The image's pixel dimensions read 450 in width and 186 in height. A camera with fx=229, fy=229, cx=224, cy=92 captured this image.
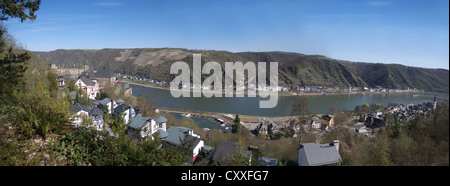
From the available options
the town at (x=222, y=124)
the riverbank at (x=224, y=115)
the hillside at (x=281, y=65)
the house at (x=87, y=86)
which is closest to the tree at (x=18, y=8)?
the town at (x=222, y=124)

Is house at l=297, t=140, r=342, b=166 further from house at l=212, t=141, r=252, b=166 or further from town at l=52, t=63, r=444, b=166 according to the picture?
house at l=212, t=141, r=252, b=166

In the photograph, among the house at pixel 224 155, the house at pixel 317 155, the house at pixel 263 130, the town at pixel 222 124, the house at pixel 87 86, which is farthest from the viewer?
the house at pixel 263 130

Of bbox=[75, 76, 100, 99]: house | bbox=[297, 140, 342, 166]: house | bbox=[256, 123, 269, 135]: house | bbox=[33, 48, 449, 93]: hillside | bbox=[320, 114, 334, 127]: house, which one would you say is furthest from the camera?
bbox=[33, 48, 449, 93]: hillside

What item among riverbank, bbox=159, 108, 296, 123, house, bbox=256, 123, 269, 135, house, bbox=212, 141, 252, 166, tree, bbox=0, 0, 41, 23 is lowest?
house, bbox=256, 123, 269, 135

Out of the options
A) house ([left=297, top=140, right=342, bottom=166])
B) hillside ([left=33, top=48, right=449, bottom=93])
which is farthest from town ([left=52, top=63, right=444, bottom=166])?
hillside ([left=33, top=48, right=449, bottom=93])

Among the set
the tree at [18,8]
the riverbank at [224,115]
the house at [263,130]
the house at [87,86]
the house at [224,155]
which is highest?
the tree at [18,8]

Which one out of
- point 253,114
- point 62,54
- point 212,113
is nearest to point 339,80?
point 253,114

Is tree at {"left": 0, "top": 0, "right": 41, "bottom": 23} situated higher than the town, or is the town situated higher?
tree at {"left": 0, "top": 0, "right": 41, "bottom": 23}

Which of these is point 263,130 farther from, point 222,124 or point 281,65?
point 281,65

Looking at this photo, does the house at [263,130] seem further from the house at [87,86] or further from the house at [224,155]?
the house at [87,86]
